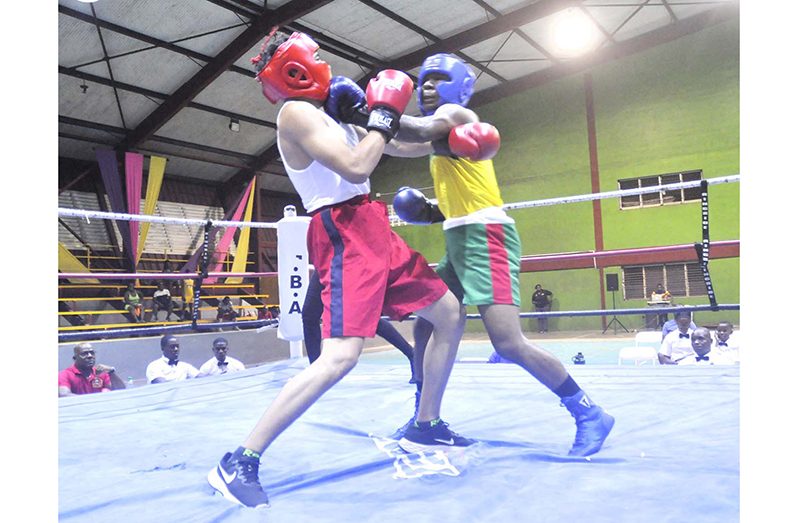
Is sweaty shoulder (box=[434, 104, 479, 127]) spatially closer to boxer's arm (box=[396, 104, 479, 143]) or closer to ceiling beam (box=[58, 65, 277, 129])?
boxer's arm (box=[396, 104, 479, 143])

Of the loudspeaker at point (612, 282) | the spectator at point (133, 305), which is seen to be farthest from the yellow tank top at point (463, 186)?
the loudspeaker at point (612, 282)

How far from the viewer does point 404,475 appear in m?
1.30

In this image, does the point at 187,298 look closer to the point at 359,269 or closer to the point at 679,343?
the point at 679,343

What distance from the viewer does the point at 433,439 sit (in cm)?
154

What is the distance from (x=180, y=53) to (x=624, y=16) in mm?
6724

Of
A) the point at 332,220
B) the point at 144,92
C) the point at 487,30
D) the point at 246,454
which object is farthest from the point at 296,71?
the point at 144,92

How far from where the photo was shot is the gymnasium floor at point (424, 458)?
108 cm

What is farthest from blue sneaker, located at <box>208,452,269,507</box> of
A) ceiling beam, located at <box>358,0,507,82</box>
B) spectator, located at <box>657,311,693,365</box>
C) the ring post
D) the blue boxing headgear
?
ceiling beam, located at <box>358,0,507,82</box>

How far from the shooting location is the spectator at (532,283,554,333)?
10688mm

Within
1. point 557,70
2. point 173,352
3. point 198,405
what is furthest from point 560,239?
point 198,405

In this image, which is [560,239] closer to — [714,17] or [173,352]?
[714,17]

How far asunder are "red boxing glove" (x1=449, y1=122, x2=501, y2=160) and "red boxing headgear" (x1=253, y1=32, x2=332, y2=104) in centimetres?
33

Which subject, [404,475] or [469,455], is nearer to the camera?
[404,475]
